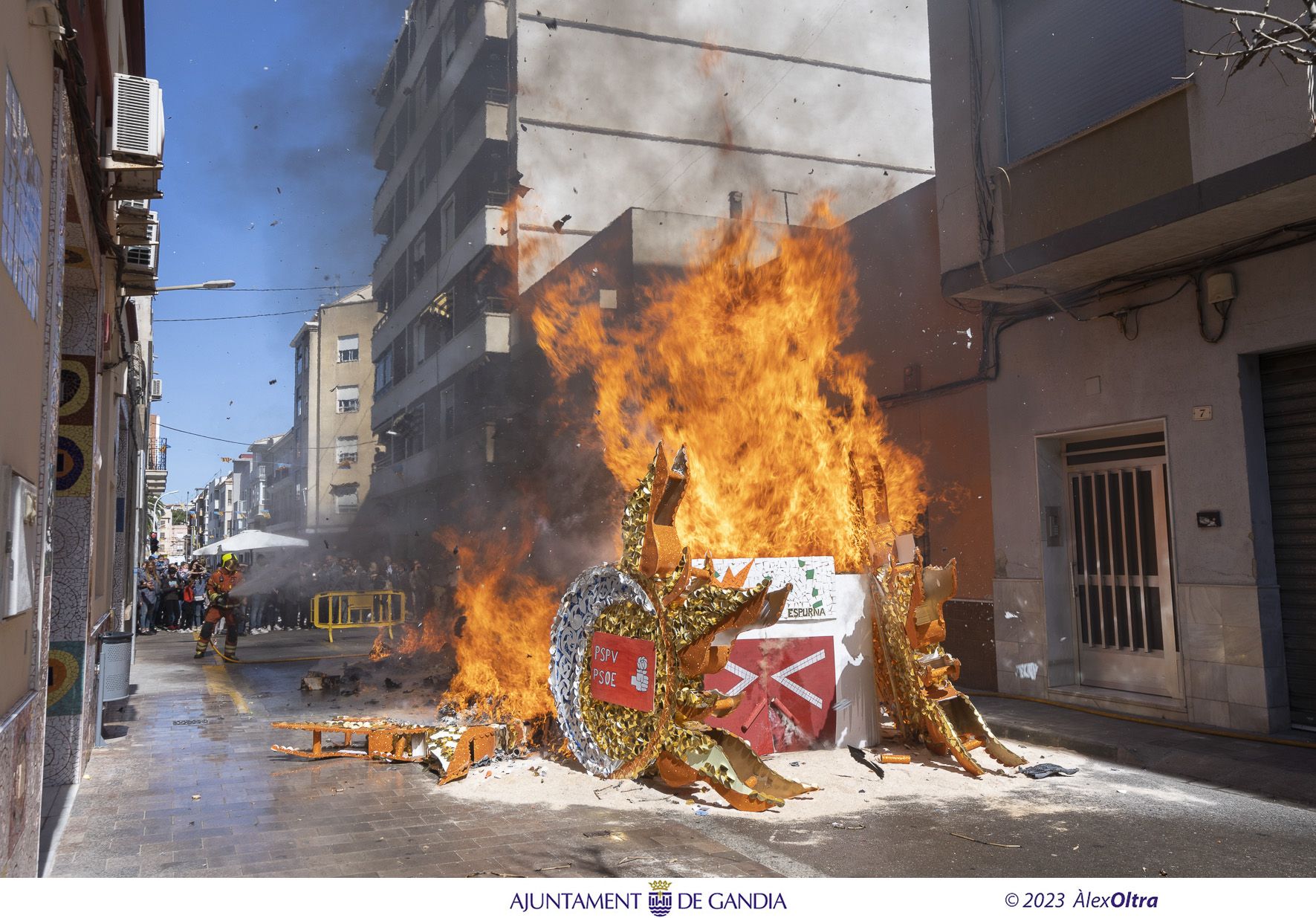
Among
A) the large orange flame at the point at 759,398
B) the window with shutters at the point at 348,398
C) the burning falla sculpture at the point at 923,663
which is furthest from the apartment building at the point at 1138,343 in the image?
the window with shutters at the point at 348,398

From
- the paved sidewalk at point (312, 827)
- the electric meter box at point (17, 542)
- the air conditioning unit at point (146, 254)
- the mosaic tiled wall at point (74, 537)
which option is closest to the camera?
the electric meter box at point (17, 542)

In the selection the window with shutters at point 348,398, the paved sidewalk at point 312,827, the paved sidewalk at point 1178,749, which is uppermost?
the window with shutters at point 348,398

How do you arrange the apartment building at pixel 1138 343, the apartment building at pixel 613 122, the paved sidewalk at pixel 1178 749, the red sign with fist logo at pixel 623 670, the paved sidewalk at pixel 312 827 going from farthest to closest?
the apartment building at pixel 613 122 < the apartment building at pixel 1138 343 < the paved sidewalk at pixel 1178 749 < the red sign with fist logo at pixel 623 670 < the paved sidewalk at pixel 312 827

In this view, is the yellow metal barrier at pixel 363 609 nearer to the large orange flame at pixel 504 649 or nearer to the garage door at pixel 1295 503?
the large orange flame at pixel 504 649

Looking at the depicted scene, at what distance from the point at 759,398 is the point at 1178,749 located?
5.47 meters

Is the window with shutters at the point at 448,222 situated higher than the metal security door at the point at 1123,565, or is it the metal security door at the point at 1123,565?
the window with shutters at the point at 448,222

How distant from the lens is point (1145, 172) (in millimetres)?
8500

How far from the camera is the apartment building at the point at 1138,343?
7.82 metres

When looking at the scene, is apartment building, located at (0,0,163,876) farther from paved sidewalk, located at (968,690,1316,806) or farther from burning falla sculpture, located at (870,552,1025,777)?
paved sidewalk, located at (968,690,1316,806)

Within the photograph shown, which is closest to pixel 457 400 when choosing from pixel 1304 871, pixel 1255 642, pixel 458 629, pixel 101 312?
pixel 458 629

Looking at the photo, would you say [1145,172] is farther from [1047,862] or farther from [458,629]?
[458,629]

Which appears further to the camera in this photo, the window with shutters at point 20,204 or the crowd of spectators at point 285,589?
the crowd of spectators at point 285,589
